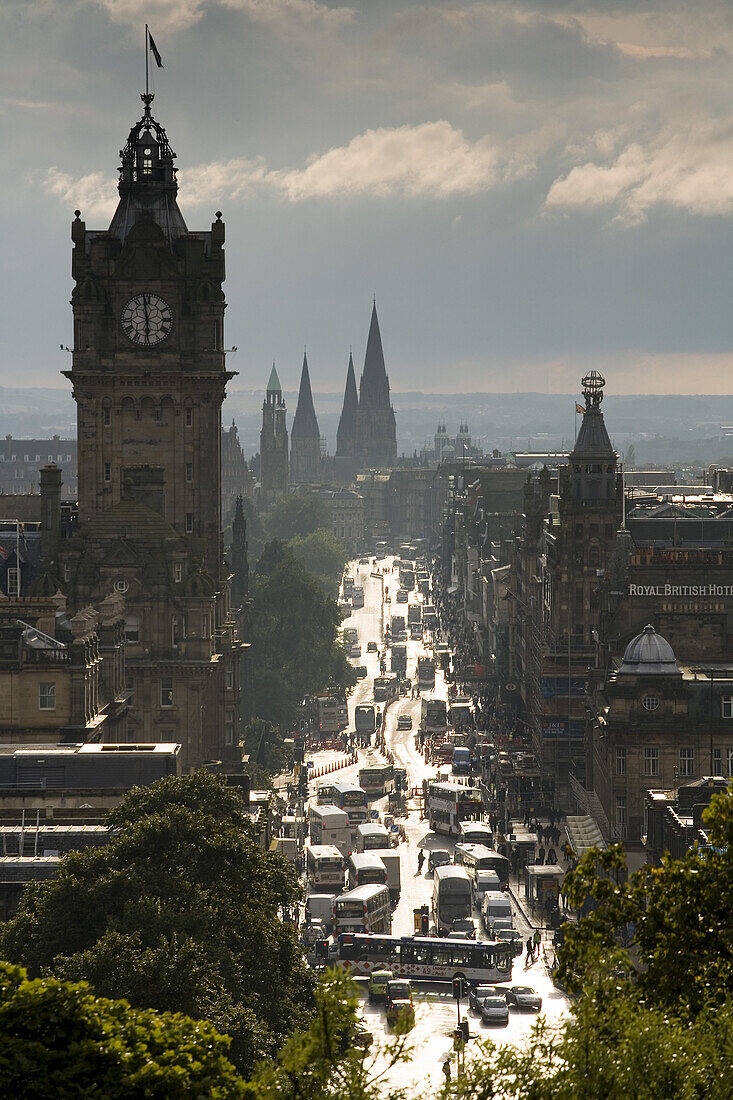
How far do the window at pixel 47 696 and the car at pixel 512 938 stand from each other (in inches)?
1014

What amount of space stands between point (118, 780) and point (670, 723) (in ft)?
125

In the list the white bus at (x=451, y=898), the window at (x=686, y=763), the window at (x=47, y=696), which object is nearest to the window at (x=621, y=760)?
the window at (x=686, y=763)

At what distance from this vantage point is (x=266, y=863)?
80.9 m

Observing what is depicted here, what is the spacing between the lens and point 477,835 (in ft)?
429

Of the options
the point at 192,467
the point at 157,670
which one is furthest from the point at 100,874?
the point at 192,467

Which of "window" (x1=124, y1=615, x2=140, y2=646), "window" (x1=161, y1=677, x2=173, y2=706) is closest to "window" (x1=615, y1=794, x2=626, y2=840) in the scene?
"window" (x1=161, y1=677, x2=173, y2=706)

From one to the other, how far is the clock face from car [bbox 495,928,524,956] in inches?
1808

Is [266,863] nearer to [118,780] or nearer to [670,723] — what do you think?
[118,780]

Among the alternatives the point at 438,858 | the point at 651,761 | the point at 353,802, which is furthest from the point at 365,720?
the point at 651,761

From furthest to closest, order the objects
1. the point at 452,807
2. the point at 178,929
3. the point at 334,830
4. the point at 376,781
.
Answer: the point at 376,781, the point at 452,807, the point at 334,830, the point at 178,929

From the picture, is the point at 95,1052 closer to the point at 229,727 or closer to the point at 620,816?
the point at 620,816

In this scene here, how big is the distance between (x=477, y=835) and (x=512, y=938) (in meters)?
24.9

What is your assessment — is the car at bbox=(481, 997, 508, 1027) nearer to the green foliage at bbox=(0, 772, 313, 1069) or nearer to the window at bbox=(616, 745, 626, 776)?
the green foliage at bbox=(0, 772, 313, 1069)

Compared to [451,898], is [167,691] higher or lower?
higher
